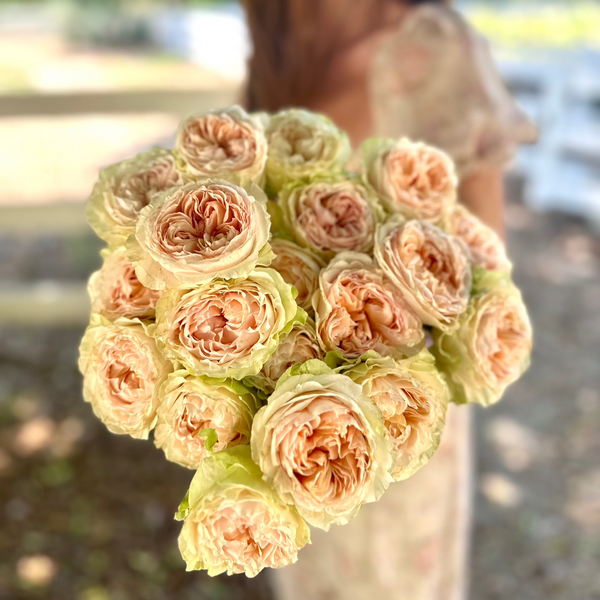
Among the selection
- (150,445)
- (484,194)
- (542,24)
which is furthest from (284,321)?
(542,24)

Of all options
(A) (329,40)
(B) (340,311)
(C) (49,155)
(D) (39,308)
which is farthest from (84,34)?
(B) (340,311)

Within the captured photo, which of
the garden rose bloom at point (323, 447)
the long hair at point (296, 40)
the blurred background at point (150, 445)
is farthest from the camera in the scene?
the blurred background at point (150, 445)

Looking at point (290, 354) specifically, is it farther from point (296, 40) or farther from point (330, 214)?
point (296, 40)

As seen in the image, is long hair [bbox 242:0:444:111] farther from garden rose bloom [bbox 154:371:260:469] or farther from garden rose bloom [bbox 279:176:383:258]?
garden rose bloom [bbox 154:371:260:469]

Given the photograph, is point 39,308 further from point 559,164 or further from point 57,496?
point 559,164

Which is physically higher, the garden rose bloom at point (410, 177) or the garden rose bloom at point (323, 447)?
the garden rose bloom at point (410, 177)

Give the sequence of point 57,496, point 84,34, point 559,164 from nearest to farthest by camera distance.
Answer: point 57,496, point 559,164, point 84,34

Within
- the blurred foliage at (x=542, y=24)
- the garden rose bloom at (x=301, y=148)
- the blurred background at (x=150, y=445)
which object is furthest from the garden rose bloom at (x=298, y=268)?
the blurred foliage at (x=542, y=24)

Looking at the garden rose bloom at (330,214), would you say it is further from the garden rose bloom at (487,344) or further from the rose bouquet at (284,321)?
the garden rose bloom at (487,344)
